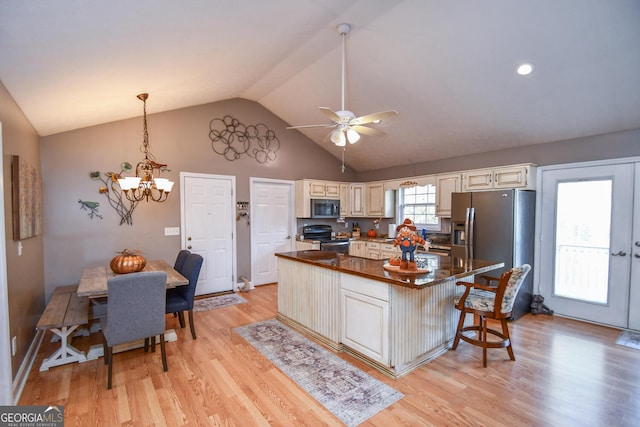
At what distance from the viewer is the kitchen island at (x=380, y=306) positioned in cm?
248

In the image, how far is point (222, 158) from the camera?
5.09m

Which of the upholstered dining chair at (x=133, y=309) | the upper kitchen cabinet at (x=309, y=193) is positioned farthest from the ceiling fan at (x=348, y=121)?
the upper kitchen cabinet at (x=309, y=193)

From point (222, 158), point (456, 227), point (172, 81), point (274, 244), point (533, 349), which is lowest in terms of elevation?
point (533, 349)

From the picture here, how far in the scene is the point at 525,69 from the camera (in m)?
3.04

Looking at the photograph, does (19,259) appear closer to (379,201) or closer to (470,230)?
(470,230)

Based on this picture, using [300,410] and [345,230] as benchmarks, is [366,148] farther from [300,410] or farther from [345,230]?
[300,410]

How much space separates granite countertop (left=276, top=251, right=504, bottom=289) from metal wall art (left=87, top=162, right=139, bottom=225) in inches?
94.1

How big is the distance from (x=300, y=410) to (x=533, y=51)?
12.3ft

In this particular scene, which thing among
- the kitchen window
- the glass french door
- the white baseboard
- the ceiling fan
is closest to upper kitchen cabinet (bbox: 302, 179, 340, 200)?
the kitchen window

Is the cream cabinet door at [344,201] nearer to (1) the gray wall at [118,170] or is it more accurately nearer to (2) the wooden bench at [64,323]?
(1) the gray wall at [118,170]

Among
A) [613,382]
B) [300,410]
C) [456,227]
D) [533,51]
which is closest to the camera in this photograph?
Result: [300,410]

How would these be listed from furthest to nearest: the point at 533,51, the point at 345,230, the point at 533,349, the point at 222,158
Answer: the point at 345,230
the point at 222,158
the point at 533,349
the point at 533,51

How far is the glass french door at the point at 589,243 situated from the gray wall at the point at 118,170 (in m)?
4.54

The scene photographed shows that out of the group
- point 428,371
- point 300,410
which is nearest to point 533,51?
point 428,371
